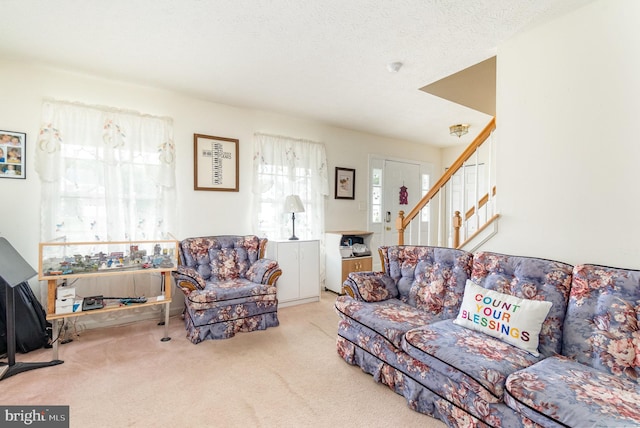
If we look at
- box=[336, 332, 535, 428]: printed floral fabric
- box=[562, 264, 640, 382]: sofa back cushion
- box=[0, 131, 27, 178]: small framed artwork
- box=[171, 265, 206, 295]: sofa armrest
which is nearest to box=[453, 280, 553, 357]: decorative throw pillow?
box=[562, 264, 640, 382]: sofa back cushion

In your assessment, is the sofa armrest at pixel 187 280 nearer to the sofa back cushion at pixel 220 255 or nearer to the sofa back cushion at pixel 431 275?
the sofa back cushion at pixel 220 255

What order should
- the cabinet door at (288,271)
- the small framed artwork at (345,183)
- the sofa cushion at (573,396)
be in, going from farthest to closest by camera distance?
the small framed artwork at (345,183) < the cabinet door at (288,271) < the sofa cushion at (573,396)

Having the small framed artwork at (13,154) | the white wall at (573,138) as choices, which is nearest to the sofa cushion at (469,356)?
the white wall at (573,138)

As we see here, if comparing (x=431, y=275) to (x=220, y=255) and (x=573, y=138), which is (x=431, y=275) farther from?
(x=220, y=255)

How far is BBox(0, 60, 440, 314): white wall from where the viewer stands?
110 inches

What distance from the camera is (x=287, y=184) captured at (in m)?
4.29

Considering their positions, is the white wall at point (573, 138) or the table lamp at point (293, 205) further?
the table lamp at point (293, 205)

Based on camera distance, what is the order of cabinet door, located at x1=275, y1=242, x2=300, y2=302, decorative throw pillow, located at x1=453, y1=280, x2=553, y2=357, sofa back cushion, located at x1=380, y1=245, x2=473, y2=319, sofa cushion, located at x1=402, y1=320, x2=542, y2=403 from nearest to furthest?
sofa cushion, located at x1=402, y1=320, x2=542, y2=403 → decorative throw pillow, located at x1=453, y1=280, x2=553, y2=357 → sofa back cushion, located at x1=380, y1=245, x2=473, y2=319 → cabinet door, located at x1=275, y1=242, x2=300, y2=302

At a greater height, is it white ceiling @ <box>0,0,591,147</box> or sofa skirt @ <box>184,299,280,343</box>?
white ceiling @ <box>0,0,591,147</box>

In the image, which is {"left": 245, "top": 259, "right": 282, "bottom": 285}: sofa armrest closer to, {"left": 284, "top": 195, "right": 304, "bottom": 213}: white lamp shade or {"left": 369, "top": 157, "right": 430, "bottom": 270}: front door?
{"left": 284, "top": 195, "right": 304, "bottom": 213}: white lamp shade

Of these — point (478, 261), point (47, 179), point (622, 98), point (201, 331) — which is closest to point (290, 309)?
point (201, 331)

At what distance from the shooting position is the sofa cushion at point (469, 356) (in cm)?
148

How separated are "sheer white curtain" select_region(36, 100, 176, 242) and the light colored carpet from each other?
108 centimetres

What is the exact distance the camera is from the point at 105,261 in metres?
2.72
